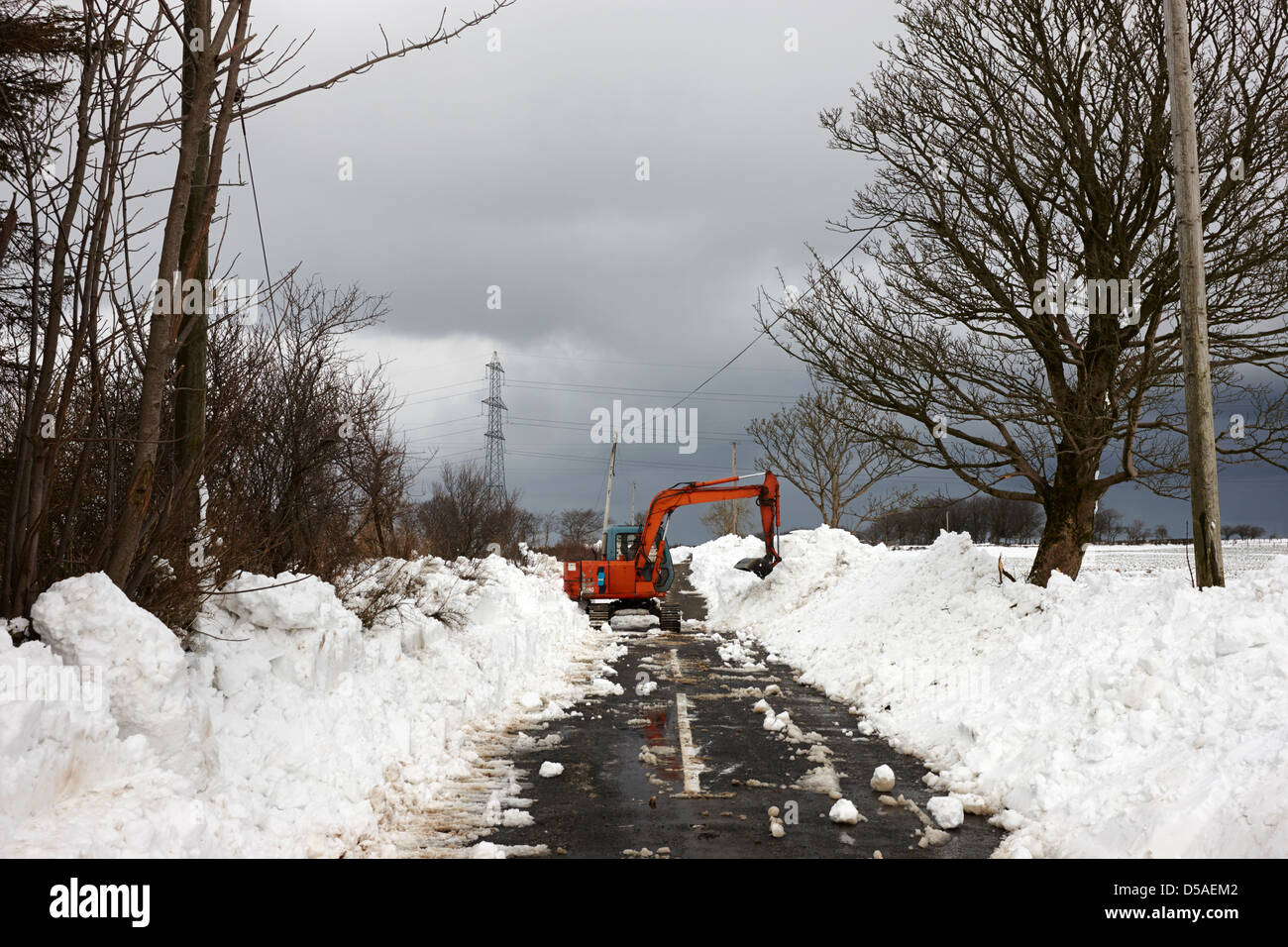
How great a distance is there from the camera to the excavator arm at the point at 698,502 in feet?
68.9

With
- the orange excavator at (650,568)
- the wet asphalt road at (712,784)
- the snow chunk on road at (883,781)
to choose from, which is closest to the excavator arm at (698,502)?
the orange excavator at (650,568)

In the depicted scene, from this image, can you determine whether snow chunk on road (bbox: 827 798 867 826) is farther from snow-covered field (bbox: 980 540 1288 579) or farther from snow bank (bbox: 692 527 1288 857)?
snow-covered field (bbox: 980 540 1288 579)

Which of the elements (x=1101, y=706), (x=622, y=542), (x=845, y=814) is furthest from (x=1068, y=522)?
(x=622, y=542)

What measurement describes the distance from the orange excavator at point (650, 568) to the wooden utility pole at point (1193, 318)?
1195cm

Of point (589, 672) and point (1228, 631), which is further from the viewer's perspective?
point (589, 672)

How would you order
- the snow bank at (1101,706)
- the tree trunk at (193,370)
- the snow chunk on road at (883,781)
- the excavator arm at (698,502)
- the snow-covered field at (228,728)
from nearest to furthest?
the snow-covered field at (228,728) → the snow bank at (1101,706) → the tree trunk at (193,370) → the snow chunk on road at (883,781) → the excavator arm at (698,502)

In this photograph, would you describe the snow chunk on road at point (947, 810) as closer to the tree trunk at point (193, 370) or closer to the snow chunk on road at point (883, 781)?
the snow chunk on road at point (883, 781)

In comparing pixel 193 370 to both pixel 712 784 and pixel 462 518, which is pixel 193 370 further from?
pixel 462 518

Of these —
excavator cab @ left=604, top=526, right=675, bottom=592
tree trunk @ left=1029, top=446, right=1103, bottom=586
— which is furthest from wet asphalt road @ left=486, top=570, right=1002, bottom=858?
excavator cab @ left=604, top=526, right=675, bottom=592
